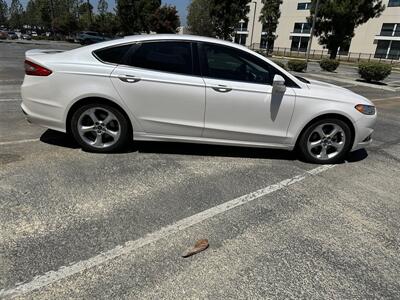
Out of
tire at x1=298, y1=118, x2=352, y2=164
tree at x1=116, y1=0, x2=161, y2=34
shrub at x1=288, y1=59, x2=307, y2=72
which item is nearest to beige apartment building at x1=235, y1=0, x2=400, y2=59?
tree at x1=116, y1=0, x2=161, y2=34

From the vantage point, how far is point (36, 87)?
179 inches

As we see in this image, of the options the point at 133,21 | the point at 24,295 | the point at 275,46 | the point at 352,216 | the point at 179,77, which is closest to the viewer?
the point at 24,295

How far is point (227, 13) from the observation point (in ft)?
115

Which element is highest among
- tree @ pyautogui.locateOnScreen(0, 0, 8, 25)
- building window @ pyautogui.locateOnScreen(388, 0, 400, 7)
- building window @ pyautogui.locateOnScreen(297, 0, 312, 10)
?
building window @ pyautogui.locateOnScreen(388, 0, 400, 7)

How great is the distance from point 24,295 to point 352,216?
2976 mm

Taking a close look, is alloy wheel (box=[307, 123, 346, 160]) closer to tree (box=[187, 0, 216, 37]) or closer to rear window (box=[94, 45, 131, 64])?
rear window (box=[94, 45, 131, 64])

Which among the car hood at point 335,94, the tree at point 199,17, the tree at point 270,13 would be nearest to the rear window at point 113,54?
the car hood at point 335,94

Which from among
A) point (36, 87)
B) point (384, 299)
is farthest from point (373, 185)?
point (36, 87)

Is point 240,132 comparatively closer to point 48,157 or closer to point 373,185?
point 373,185

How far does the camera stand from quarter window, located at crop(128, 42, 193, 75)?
4.52 m

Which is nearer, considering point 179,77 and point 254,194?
point 254,194

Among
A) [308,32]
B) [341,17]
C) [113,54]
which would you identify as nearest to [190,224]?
[113,54]

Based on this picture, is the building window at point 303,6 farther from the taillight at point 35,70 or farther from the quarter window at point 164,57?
the taillight at point 35,70

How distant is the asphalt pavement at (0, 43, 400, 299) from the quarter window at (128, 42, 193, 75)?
1.17 m
